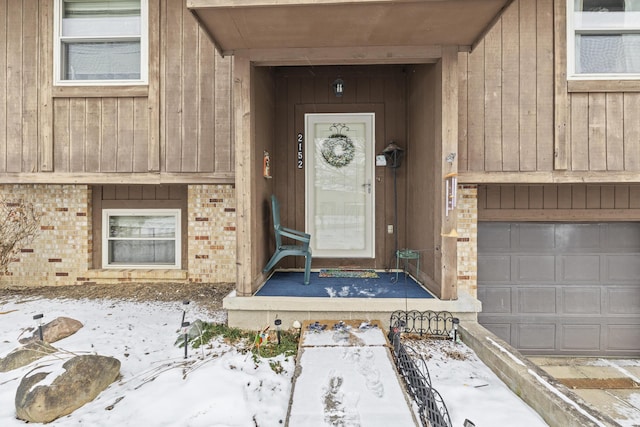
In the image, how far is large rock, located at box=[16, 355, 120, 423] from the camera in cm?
195

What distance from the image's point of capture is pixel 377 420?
68.8 inches

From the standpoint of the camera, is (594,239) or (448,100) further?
(594,239)

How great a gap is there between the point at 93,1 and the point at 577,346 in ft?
24.8

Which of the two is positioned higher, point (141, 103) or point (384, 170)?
point (141, 103)

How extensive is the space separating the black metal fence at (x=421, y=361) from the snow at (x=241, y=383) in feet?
0.38

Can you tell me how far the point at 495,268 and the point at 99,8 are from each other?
6003 mm

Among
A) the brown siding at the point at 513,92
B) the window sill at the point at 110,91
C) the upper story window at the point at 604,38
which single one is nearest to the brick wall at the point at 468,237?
the brown siding at the point at 513,92

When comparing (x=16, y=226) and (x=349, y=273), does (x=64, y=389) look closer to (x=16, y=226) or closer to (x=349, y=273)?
(x=349, y=273)

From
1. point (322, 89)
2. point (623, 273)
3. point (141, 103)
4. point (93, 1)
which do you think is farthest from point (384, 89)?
point (623, 273)

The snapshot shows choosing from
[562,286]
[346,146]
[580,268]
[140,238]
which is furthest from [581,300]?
[140,238]

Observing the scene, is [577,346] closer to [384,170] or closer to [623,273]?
[623,273]

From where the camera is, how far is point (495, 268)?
14.0ft

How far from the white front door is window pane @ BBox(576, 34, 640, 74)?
246cm

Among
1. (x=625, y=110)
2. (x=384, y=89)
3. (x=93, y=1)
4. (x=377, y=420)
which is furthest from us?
(x=384, y=89)
